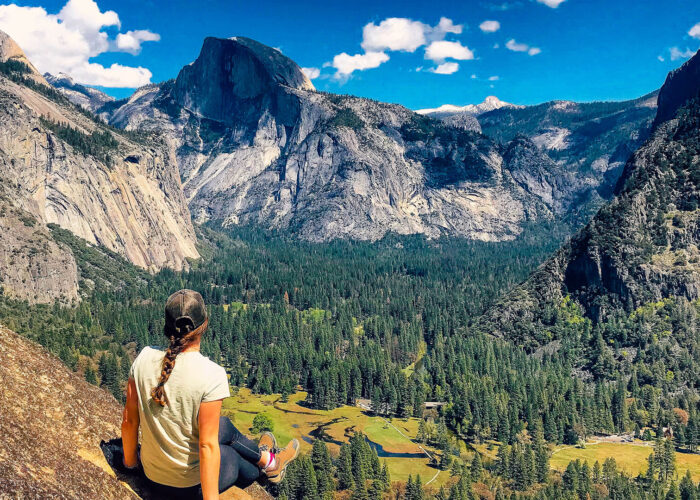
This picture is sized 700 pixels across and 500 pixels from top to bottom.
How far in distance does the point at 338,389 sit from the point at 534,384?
147 ft

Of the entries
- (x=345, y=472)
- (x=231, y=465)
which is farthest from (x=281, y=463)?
(x=345, y=472)

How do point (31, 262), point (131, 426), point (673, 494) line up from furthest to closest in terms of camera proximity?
point (31, 262) → point (673, 494) → point (131, 426)

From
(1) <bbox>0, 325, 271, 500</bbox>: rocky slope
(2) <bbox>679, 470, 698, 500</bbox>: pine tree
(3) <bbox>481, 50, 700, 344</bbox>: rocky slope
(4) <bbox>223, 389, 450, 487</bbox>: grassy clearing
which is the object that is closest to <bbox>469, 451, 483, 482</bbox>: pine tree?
(4) <bbox>223, 389, 450, 487</bbox>: grassy clearing

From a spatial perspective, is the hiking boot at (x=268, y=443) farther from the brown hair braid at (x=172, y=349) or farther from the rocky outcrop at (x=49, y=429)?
the brown hair braid at (x=172, y=349)

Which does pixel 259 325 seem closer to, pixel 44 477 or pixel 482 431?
pixel 482 431

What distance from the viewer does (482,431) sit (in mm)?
122188

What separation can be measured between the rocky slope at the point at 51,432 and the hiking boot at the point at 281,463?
9.01 ft

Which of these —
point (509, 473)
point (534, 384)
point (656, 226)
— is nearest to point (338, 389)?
point (534, 384)

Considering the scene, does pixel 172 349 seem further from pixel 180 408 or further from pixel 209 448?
pixel 209 448

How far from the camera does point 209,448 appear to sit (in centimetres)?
1196

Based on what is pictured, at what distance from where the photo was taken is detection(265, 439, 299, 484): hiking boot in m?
14.9

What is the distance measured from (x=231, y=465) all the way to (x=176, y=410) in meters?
2.34

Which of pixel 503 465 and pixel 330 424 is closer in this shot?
pixel 503 465

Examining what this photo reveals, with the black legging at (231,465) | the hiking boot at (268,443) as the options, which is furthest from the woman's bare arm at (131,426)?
the hiking boot at (268,443)
